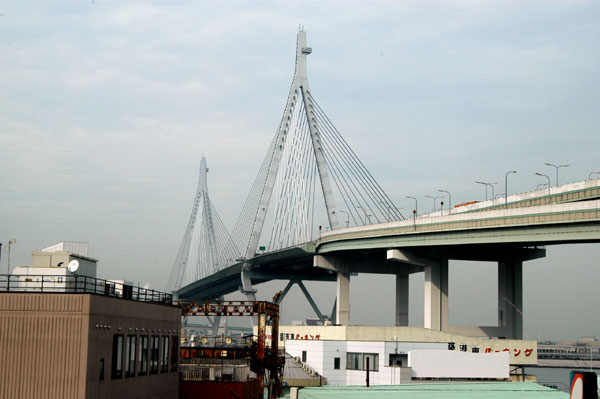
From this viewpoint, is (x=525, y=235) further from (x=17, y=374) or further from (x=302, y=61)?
(x=302, y=61)

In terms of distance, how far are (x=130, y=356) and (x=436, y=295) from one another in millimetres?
79290

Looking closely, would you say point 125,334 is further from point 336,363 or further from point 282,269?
point 282,269

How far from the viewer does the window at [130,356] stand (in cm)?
4269

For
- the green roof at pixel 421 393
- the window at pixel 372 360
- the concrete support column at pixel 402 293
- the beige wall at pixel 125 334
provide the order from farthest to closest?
the concrete support column at pixel 402 293 < the window at pixel 372 360 < the green roof at pixel 421 393 < the beige wall at pixel 125 334

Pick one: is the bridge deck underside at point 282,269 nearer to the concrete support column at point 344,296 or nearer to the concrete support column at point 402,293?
the concrete support column at point 344,296

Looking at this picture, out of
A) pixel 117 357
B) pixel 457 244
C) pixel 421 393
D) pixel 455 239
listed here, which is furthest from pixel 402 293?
pixel 117 357

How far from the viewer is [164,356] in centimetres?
4966

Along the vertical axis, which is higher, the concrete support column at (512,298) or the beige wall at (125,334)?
the concrete support column at (512,298)

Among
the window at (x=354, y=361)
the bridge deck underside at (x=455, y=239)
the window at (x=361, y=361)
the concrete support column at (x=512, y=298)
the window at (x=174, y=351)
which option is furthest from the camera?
the concrete support column at (x=512, y=298)

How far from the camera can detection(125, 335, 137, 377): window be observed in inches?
1681

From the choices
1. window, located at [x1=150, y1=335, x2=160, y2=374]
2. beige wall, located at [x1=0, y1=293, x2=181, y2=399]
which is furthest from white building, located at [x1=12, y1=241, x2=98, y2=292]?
beige wall, located at [x1=0, y1=293, x2=181, y2=399]

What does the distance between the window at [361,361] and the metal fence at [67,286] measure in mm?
44139

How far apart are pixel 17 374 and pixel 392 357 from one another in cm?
6264

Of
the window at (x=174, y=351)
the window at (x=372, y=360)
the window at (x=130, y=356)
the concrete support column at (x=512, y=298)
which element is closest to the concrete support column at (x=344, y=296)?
the concrete support column at (x=512, y=298)
